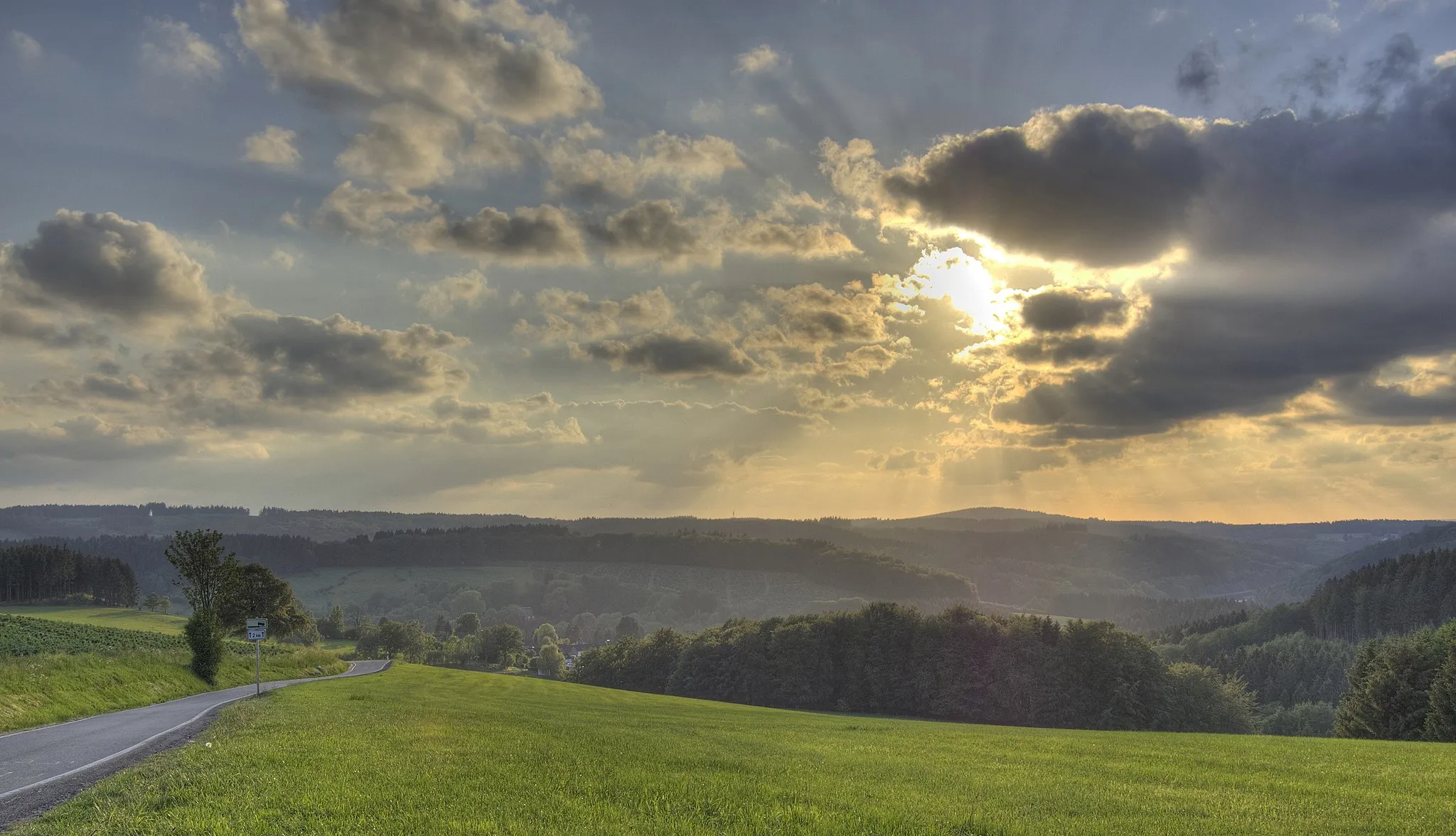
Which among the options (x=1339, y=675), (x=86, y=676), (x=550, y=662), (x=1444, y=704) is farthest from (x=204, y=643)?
(x=1339, y=675)

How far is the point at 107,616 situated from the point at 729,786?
19155cm

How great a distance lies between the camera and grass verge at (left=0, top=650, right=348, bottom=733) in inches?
1373

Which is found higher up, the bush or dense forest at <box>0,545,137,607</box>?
the bush

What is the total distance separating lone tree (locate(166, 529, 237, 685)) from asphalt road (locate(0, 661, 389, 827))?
20372 mm

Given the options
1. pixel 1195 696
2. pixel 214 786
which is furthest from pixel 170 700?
pixel 1195 696

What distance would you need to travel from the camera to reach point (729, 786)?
1619cm

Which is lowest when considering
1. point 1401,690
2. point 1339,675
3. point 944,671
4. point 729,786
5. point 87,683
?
point 1339,675

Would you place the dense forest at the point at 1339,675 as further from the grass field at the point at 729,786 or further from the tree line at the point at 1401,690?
the grass field at the point at 729,786

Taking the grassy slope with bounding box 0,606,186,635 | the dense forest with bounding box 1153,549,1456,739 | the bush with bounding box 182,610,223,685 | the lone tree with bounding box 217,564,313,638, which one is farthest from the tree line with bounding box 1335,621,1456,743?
the grassy slope with bounding box 0,606,186,635

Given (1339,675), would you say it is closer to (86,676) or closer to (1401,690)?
(1401,690)

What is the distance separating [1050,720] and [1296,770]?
320 ft

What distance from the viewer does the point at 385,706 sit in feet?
124

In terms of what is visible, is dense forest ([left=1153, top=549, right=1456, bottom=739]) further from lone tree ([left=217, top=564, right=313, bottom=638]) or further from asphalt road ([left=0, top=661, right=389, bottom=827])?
lone tree ([left=217, top=564, right=313, bottom=638])

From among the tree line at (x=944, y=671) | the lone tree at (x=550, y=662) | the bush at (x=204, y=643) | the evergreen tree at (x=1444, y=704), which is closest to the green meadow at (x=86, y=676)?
the bush at (x=204, y=643)
